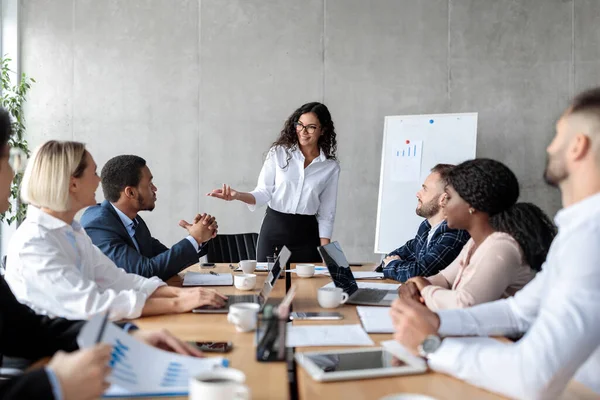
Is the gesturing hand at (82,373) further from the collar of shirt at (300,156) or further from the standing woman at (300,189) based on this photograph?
the collar of shirt at (300,156)

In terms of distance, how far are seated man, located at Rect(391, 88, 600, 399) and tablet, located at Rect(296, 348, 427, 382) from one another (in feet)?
0.18

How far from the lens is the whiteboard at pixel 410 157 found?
5102 millimetres

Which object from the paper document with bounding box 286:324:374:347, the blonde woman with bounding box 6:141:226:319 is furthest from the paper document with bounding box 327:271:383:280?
the paper document with bounding box 286:324:374:347

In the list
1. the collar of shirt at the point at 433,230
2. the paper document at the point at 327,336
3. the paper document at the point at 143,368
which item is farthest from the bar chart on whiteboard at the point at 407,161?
the paper document at the point at 143,368

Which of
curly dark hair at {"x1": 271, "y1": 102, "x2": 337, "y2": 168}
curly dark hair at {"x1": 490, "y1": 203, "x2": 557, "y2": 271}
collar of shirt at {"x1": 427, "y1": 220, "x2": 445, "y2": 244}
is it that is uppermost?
curly dark hair at {"x1": 271, "y1": 102, "x2": 337, "y2": 168}

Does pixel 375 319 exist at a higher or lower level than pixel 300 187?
lower

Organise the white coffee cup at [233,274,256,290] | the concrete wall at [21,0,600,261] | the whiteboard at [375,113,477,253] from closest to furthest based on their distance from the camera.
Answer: the white coffee cup at [233,274,256,290]
the whiteboard at [375,113,477,253]
the concrete wall at [21,0,600,261]

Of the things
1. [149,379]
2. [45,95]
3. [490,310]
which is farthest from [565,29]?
[149,379]

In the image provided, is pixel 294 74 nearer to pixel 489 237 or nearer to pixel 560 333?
pixel 489 237

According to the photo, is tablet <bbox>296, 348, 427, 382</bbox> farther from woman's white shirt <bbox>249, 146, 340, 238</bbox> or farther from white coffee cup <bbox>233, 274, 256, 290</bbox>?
woman's white shirt <bbox>249, 146, 340, 238</bbox>

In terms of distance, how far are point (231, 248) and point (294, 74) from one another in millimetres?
2139

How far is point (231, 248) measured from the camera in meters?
4.24

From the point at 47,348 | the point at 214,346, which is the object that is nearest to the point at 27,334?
the point at 47,348

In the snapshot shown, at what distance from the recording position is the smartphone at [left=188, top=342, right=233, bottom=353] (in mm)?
1589
